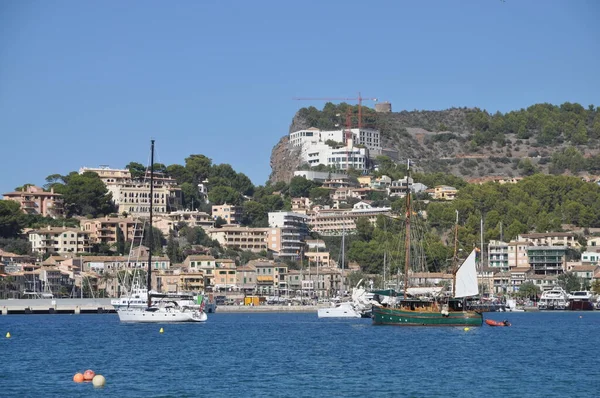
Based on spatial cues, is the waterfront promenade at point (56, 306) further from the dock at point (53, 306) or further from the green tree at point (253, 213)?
the green tree at point (253, 213)

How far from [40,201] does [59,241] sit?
16457 mm

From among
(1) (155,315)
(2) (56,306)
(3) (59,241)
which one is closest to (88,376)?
(1) (155,315)

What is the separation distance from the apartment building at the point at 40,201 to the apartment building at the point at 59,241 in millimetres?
13074

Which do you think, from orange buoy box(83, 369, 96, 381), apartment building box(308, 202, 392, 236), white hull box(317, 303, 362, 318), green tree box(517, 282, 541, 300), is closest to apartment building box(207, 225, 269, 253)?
apartment building box(308, 202, 392, 236)

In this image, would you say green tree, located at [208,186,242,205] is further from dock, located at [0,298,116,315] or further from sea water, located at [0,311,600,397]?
sea water, located at [0,311,600,397]

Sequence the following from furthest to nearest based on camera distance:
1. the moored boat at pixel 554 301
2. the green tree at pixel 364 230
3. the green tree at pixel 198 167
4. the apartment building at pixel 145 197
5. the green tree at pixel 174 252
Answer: the green tree at pixel 198 167 → the apartment building at pixel 145 197 → the green tree at pixel 364 230 → the green tree at pixel 174 252 → the moored boat at pixel 554 301

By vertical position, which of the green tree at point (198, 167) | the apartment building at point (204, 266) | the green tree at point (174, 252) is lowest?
the apartment building at point (204, 266)

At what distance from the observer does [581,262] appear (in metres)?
143

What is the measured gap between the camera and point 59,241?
473ft

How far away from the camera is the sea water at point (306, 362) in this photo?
40.3m

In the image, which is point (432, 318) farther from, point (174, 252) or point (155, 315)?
point (174, 252)

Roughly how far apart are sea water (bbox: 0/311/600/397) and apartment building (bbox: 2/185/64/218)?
84483 millimetres

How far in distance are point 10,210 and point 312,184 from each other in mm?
62707

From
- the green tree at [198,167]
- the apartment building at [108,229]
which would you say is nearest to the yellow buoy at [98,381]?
the apartment building at [108,229]
